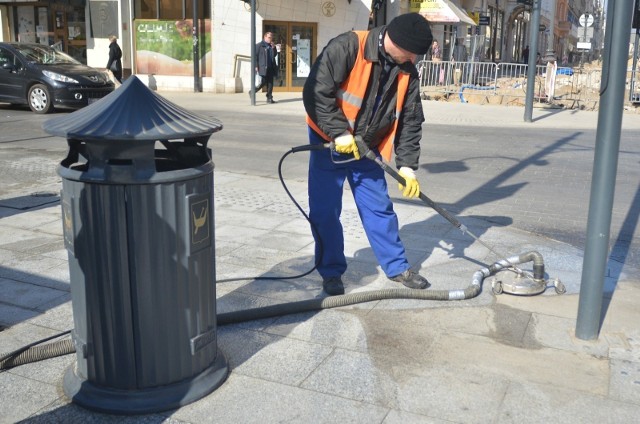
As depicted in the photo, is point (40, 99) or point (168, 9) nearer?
point (40, 99)

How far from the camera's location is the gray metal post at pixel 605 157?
3.59 meters

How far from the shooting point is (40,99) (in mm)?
15945

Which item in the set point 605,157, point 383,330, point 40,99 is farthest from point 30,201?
point 40,99

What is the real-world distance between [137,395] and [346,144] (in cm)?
185

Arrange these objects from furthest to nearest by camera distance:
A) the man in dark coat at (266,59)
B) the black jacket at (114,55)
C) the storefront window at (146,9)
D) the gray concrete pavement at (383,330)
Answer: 1. the storefront window at (146,9)
2. the black jacket at (114,55)
3. the man in dark coat at (266,59)
4. the gray concrete pavement at (383,330)

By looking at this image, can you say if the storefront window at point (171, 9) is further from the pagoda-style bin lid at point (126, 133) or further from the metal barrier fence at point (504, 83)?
the pagoda-style bin lid at point (126, 133)

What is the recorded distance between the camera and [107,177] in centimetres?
296

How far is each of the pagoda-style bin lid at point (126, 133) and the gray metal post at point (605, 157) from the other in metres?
1.94

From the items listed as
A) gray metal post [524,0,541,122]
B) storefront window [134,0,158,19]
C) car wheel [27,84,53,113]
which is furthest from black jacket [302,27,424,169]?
storefront window [134,0,158,19]

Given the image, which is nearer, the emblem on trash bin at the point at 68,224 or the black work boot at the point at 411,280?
the emblem on trash bin at the point at 68,224

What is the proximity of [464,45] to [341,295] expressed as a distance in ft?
106

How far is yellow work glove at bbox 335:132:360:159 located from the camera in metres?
4.23

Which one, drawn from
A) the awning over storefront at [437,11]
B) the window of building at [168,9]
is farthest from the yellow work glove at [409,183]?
the awning over storefront at [437,11]

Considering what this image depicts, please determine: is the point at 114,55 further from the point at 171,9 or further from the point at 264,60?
the point at 264,60
